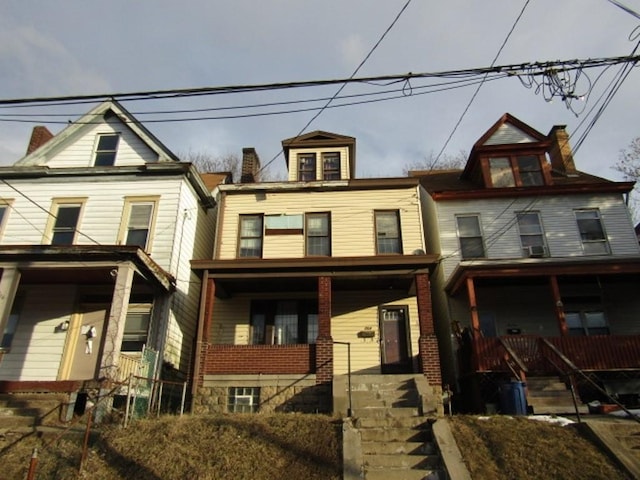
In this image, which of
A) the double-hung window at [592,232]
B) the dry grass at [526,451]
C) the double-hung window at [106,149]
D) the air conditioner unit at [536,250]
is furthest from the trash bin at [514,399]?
the double-hung window at [106,149]

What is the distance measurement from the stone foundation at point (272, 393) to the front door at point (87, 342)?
345cm

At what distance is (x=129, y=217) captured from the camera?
49.0 feet

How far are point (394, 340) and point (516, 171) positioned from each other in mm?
8251

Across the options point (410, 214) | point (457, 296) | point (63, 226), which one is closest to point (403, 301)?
point (457, 296)

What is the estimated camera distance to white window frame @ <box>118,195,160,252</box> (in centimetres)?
1445

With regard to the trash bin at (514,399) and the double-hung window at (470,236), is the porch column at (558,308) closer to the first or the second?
the double-hung window at (470,236)

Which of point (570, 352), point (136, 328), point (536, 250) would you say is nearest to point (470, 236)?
point (536, 250)

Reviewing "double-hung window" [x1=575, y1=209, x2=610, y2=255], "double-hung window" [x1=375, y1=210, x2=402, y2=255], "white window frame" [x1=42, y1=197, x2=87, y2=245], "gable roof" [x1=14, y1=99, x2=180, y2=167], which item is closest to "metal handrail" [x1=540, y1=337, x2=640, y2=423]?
"double-hung window" [x1=375, y1=210, x2=402, y2=255]

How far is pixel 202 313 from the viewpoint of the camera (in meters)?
13.1

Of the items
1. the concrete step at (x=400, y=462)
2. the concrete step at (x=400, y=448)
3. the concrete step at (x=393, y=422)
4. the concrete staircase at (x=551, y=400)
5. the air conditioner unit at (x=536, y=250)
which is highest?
the air conditioner unit at (x=536, y=250)

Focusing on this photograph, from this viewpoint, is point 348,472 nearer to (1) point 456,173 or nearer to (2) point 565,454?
(2) point 565,454

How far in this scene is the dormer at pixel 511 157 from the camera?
17406 millimetres

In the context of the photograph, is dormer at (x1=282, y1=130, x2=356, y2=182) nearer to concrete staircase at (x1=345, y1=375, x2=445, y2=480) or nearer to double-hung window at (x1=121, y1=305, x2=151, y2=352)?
double-hung window at (x1=121, y1=305, x2=151, y2=352)

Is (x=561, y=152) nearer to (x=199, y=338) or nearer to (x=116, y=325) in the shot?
(x=199, y=338)
